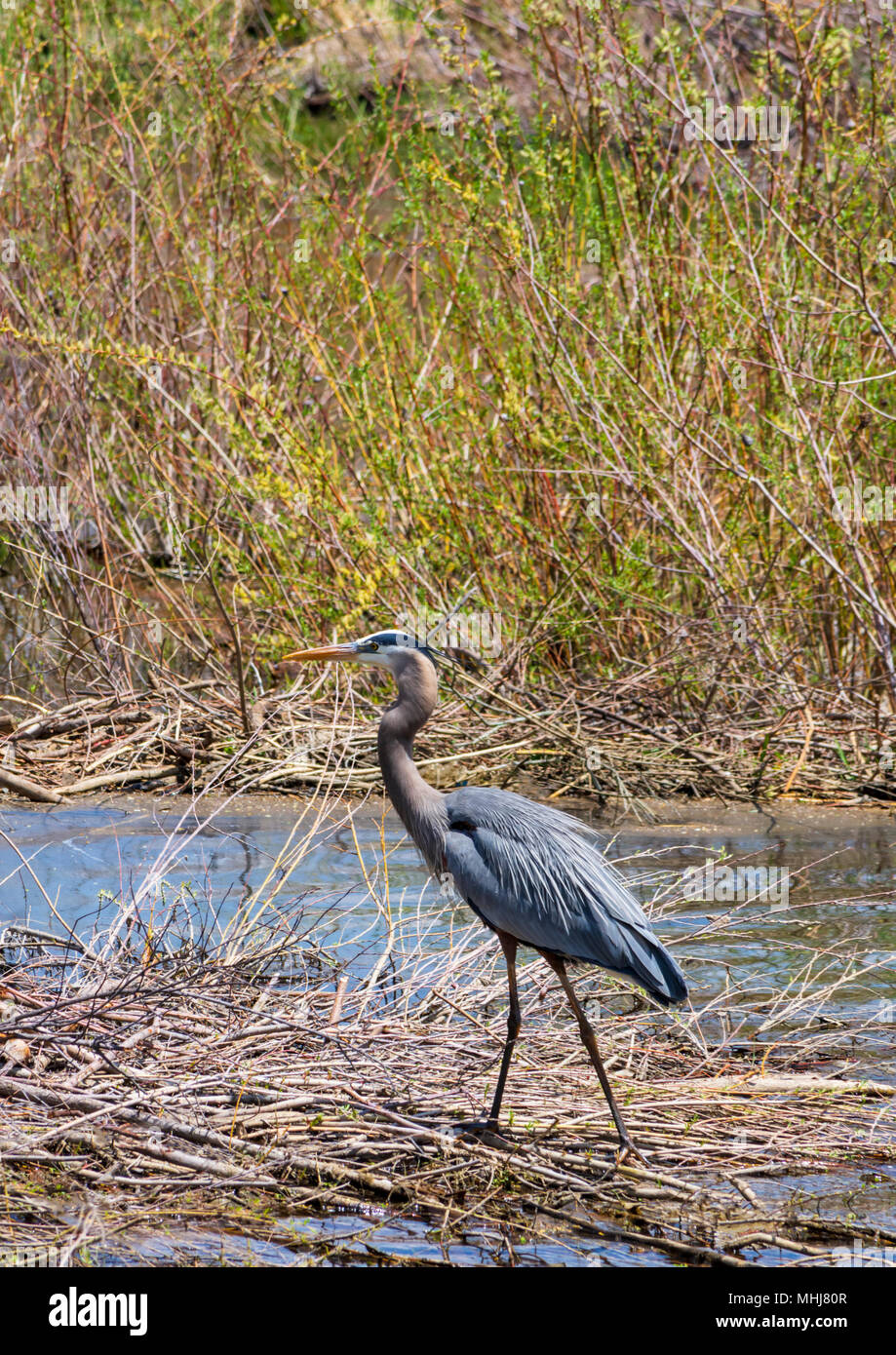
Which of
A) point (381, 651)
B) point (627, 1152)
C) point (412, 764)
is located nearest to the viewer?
point (627, 1152)

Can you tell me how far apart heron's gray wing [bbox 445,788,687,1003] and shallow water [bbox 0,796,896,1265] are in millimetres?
631

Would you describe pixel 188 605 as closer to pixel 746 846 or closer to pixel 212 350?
pixel 212 350

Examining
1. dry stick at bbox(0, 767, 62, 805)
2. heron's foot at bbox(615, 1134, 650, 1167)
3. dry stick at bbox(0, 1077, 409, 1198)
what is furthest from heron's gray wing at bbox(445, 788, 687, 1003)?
dry stick at bbox(0, 767, 62, 805)

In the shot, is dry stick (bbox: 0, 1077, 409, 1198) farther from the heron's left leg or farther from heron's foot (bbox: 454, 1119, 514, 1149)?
the heron's left leg

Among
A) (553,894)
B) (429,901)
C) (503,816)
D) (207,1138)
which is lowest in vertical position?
(429,901)

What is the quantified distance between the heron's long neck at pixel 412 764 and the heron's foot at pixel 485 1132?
0.78 meters

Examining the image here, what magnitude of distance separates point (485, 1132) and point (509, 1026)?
1.07 feet

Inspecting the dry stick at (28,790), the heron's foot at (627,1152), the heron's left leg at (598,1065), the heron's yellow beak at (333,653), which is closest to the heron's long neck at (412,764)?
the heron's yellow beak at (333,653)

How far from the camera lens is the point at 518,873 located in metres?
4.35

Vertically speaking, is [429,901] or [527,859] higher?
[527,859]

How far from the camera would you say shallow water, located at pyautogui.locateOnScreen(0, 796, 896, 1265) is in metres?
3.71

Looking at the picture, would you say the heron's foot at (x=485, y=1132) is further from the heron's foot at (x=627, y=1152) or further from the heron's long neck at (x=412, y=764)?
the heron's long neck at (x=412, y=764)

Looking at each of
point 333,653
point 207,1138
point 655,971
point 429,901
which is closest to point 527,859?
point 655,971

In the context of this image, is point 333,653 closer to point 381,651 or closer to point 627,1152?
point 381,651
